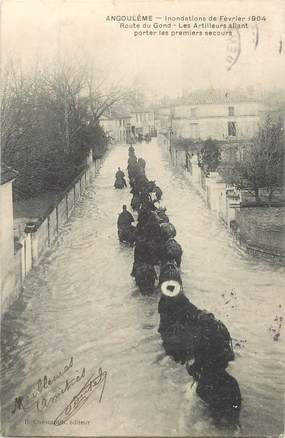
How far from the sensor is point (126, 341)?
869cm

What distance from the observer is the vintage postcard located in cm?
694

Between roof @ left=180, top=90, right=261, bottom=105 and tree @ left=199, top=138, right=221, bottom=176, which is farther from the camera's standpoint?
tree @ left=199, top=138, right=221, bottom=176

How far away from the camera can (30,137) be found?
599 inches

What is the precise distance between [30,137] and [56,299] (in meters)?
6.23

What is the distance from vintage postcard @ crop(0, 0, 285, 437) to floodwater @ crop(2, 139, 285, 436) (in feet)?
0.08

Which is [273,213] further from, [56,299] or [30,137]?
[56,299]

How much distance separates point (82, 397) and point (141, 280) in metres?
3.64

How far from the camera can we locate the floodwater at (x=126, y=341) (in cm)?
690

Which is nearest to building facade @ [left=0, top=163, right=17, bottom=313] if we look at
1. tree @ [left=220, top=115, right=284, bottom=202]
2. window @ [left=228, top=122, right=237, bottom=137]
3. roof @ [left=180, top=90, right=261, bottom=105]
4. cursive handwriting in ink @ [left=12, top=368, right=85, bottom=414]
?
cursive handwriting in ink @ [left=12, top=368, right=85, bottom=414]

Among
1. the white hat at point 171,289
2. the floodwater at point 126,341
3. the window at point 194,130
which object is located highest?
the window at point 194,130

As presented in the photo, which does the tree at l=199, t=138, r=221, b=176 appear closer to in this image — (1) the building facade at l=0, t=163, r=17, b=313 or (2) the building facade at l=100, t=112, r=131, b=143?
(1) the building facade at l=0, t=163, r=17, b=313

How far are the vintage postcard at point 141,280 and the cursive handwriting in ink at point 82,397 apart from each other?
0.02 m

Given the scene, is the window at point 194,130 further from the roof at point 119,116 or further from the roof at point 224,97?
the roof at point 119,116
